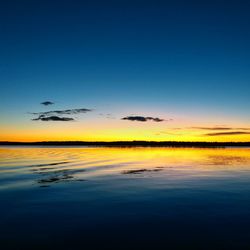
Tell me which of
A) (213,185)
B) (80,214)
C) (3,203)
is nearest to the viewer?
(80,214)

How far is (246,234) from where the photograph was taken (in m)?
10.1

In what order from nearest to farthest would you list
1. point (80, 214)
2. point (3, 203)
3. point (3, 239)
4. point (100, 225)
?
point (3, 239)
point (100, 225)
point (80, 214)
point (3, 203)

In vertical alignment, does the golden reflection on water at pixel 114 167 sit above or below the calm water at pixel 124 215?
above

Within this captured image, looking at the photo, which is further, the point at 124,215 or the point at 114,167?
the point at 114,167

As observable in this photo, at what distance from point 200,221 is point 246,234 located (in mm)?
2167

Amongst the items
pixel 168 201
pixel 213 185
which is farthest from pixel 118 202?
pixel 213 185

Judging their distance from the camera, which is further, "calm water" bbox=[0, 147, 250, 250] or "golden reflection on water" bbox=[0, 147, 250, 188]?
"golden reflection on water" bbox=[0, 147, 250, 188]

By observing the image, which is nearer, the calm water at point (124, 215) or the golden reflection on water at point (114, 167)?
the calm water at point (124, 215)

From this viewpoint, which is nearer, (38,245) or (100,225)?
(38,245)

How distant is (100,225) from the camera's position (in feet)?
37.7

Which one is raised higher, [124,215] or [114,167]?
[114,167]

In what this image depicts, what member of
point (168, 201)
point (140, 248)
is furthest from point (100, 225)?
point (168, 201)

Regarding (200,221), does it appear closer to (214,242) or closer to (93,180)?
(214,242)

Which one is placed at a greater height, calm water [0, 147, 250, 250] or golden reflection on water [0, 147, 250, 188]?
golden reflection on water [0, 147, 250, 188]
